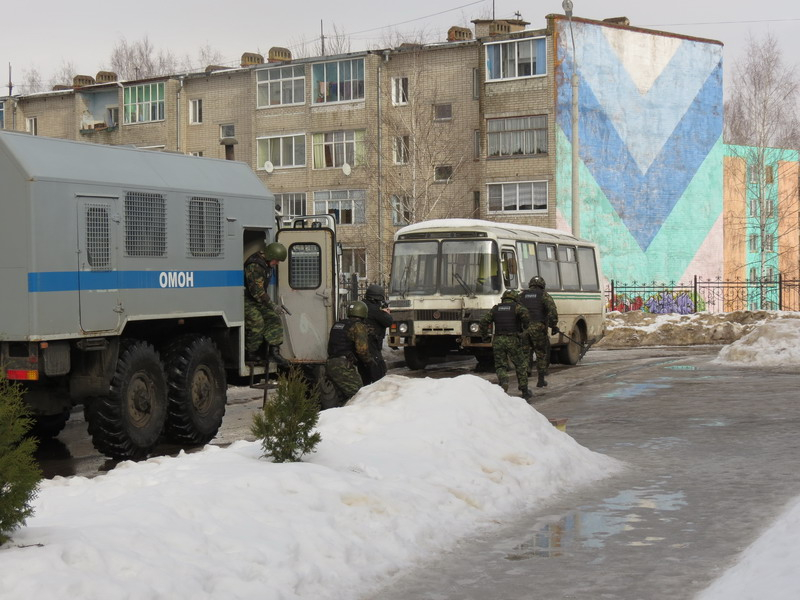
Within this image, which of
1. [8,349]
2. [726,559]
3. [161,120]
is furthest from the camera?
[161,120]

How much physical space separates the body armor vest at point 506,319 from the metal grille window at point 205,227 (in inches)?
227

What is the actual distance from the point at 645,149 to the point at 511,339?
35.6m

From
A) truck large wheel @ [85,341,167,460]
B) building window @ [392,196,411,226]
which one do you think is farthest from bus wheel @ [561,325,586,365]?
building window @ [392,196,411,226]

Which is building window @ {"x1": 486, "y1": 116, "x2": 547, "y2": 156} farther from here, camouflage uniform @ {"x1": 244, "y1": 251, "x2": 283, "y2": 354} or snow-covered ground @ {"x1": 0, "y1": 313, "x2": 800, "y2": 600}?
snow-covered ground @ {"x1": 0, "y1": 313, "x2": 800, "y2": 600}

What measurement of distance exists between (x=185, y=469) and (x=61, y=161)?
4.17 m

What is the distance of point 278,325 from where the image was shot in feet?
48.4

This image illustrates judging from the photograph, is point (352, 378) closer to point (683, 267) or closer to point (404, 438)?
point (404, 438)

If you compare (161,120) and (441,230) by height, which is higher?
(161,120)

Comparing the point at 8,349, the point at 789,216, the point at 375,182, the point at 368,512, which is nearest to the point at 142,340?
the point at 8,349

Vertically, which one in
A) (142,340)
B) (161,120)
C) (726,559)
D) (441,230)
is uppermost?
(161,120)

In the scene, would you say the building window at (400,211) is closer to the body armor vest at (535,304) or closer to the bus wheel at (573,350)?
the bus wheel at (573,350)

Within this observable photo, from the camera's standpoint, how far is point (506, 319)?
18172mm

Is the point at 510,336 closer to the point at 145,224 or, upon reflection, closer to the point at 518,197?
the point at 145,224

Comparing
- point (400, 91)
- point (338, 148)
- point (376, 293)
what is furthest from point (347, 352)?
point (338, 148)
